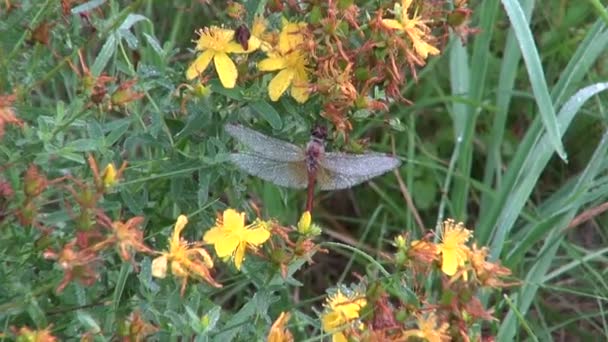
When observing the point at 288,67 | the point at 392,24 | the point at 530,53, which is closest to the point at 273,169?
the point at 288,67

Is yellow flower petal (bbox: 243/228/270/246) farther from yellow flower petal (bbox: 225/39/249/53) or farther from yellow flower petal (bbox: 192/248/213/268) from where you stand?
yellow flower petal (bbox: 225/39/249/53)

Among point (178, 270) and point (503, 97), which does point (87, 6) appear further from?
point (503, 97)

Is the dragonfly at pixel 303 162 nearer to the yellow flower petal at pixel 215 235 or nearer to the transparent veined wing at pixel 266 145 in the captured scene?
the transparent veined wing at pixel 266 145

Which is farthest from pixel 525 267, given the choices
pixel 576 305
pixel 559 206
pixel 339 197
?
pixel 339 197

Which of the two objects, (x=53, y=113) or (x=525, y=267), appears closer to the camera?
(x=53, y=113)

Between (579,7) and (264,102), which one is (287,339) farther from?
(579,7)

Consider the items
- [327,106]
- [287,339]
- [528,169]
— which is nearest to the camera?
[287,339]
